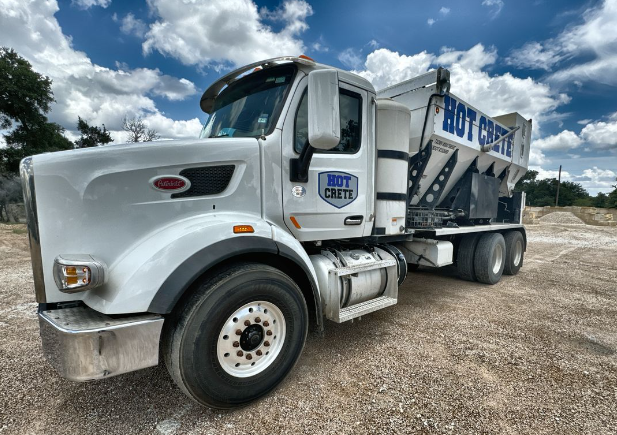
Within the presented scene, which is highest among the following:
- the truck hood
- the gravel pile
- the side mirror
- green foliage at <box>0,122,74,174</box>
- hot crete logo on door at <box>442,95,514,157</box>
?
green foliage at <box>0,122,74,174</box>

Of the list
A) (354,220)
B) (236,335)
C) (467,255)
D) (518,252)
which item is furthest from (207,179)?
(518,252)

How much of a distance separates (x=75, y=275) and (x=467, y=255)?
6139 mm

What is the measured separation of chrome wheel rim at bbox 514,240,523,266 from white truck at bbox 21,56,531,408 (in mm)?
4697

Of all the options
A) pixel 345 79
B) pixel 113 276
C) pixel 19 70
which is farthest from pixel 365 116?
pixel 19 70

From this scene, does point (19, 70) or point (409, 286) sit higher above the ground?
point (19, 70)

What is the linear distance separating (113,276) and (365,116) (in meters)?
2.79

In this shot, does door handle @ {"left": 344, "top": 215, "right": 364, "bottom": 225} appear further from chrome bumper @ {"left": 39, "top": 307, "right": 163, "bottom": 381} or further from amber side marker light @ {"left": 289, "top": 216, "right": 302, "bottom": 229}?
chrome bumper @ {"left": 39, "top": 307, "right": 163, "bottom": 381}

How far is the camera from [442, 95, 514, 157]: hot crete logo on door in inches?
190

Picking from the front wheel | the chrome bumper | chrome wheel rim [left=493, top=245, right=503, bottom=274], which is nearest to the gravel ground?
the front wheel

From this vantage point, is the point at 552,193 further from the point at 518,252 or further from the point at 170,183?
the point at 170,183

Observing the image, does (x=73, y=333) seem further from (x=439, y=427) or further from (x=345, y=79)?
(x=345, y=79)

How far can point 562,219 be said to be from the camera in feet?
84.7

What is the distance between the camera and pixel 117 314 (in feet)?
6.65

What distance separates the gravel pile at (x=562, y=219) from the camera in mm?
25031
